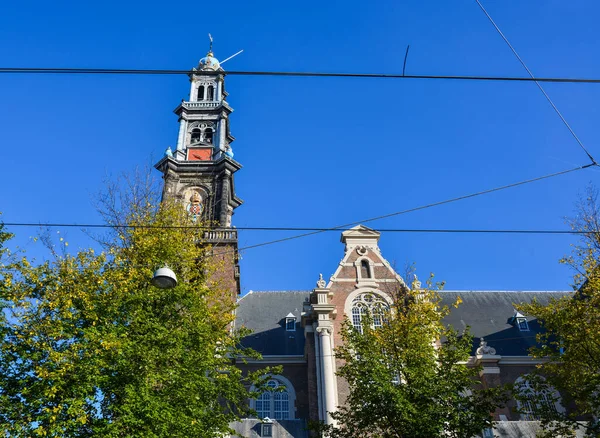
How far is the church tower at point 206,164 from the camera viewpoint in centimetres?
3750

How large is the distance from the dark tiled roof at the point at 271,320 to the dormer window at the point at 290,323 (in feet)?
0.68

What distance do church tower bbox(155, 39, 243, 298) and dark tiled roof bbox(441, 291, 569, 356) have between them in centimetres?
1450

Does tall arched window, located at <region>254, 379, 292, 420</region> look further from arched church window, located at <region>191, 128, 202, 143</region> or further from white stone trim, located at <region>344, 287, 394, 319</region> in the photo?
arched church window, located at <region>191, 128, 202, 143</region>

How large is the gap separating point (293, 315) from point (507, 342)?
41.9 feet

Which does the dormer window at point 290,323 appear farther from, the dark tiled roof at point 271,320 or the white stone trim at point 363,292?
the white stone trim at point 363,292

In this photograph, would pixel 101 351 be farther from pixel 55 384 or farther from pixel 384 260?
pixel 384 260

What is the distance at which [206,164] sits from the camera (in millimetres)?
41500

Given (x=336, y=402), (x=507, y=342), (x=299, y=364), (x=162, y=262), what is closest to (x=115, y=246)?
(x=162, y=262)

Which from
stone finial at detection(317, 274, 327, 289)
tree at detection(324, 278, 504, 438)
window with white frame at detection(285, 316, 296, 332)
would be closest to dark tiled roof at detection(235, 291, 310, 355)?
window with white frame at detection(285, 316, 296, 332)

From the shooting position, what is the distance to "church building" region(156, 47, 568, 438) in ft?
81.7

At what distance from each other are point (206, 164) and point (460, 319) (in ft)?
71.7

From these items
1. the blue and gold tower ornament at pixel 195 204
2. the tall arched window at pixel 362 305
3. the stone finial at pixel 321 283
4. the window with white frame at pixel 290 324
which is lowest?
the tall arched window at pixel 362 305

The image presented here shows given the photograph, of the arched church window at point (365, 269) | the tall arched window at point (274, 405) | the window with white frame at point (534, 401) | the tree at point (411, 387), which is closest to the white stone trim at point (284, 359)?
the tall arched window at point (274, 405)

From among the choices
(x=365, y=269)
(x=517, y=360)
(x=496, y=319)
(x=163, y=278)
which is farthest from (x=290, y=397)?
(x=163, y=278)
